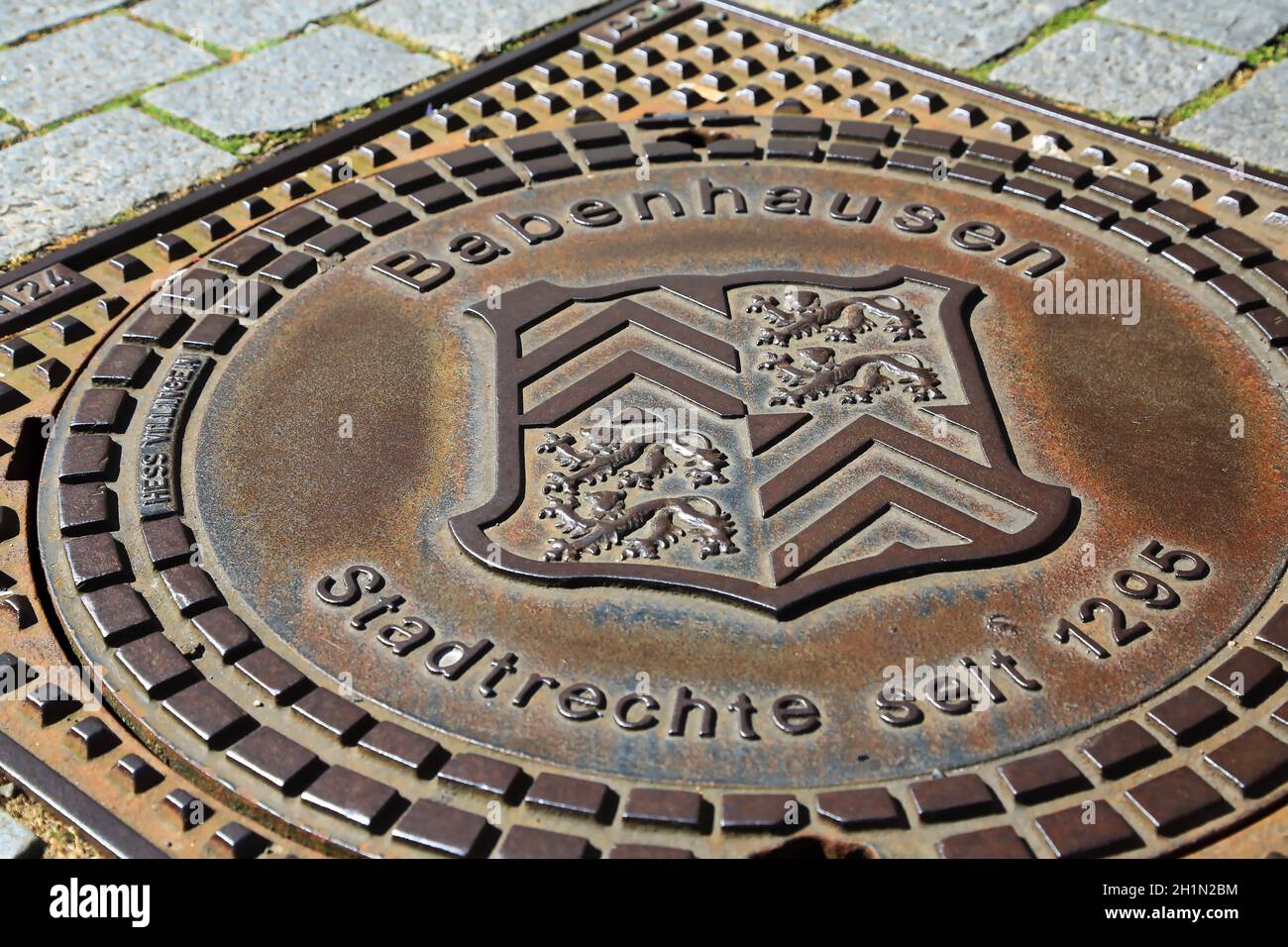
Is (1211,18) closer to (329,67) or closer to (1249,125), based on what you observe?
(1249,125)

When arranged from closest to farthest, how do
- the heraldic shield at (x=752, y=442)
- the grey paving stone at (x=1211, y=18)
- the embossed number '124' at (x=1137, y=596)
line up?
1. the embossed number '124' at (x=1137, y=596)
2. the heraldic shield at (x=752, y=442)
3. the grey paving stone at (x=1211, y=18)

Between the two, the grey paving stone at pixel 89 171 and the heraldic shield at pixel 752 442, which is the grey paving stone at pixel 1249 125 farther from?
the grey paving stone at pixel 89 171

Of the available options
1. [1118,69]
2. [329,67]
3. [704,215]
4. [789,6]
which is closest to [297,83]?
[329,67]

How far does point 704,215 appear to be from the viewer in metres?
5.05

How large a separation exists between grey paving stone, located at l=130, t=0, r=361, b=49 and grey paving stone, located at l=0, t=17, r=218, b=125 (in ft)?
0.40

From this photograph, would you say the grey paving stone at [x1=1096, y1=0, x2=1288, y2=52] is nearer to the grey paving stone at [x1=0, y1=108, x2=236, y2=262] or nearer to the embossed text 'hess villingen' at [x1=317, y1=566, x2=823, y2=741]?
the grey paving stone at [x1=0, y1=108, x2=236, y2=262]

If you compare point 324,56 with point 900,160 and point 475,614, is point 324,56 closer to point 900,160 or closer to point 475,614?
point 900,160

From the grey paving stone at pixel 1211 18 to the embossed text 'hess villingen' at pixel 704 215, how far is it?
1.93 meters

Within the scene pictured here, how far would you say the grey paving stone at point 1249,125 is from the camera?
5379mm

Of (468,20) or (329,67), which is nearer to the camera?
(329,67)

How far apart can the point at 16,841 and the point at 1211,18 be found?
5.68 m

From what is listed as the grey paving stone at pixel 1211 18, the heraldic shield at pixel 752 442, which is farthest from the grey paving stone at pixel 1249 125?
the heraldic shield at pixel 752 442

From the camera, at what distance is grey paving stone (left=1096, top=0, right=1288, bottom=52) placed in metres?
6.08
